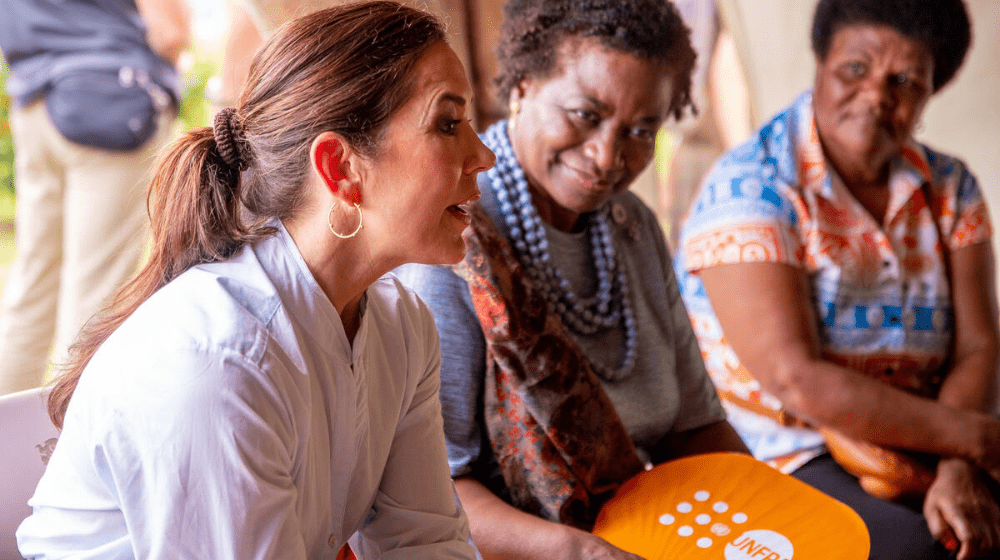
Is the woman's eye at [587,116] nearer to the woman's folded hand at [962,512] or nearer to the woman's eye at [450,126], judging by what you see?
the woman's eye at [450,126]

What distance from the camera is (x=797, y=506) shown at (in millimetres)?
1341

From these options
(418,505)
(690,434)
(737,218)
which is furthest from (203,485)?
(737,218)

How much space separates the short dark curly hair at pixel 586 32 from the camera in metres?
1.43

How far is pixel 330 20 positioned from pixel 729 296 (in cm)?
100

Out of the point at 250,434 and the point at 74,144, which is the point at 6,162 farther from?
the point at 250,434

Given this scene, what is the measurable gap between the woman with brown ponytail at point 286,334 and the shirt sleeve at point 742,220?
2.55ft

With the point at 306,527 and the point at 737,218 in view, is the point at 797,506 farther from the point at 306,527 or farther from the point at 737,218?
the point at 306,527

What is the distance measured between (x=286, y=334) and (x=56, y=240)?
1.99 metres

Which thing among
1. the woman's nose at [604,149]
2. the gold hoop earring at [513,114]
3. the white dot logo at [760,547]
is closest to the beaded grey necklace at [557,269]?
the gold hoop earring at [513,114]

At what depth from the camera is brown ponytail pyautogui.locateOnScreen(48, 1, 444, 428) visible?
0.98 metres

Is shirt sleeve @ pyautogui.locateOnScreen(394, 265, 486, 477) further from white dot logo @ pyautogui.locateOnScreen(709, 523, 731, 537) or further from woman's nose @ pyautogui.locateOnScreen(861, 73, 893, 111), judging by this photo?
woman's nose @ pyautogui.locateOnScreen(861, 73, 893, 111)

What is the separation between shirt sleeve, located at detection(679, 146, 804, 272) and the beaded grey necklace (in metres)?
0.26

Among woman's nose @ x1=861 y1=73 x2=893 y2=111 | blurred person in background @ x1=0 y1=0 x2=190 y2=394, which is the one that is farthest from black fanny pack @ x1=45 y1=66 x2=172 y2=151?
woman's nose @ x1=861 y1=73 x2=893 y2=111

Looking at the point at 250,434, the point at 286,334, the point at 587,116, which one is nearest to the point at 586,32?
the point at 587,116
